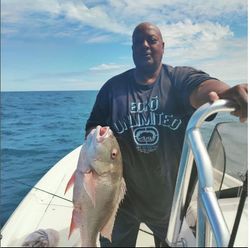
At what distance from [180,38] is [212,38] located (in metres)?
0.14

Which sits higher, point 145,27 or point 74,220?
point 145,27

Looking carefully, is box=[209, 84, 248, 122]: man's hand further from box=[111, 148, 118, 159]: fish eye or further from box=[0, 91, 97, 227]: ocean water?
box=[0, 91, 97, 227]: ocean water

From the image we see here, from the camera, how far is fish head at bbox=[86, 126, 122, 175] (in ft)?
4.07

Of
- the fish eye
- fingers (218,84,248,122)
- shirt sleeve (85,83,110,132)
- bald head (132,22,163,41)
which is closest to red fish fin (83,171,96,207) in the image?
the fish eye

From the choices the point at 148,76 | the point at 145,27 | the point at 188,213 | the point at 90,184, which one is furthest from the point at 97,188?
the point at 145,27

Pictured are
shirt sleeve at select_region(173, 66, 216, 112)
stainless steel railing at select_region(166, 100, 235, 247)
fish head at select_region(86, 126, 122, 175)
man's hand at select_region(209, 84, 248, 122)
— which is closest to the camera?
stainless steel railing at select_region(166, 100, 235, 247)

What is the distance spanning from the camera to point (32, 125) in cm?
196

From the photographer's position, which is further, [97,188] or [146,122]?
[146,122]

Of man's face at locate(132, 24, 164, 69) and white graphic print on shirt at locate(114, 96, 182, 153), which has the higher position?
man's face at locate(132, 24, 164, 69)

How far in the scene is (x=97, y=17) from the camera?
150 cm

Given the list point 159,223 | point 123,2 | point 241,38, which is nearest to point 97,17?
point 123,2

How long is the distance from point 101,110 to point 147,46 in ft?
1.05

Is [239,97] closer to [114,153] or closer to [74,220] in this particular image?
A: [114,153]

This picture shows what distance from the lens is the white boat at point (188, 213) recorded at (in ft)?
2.91
